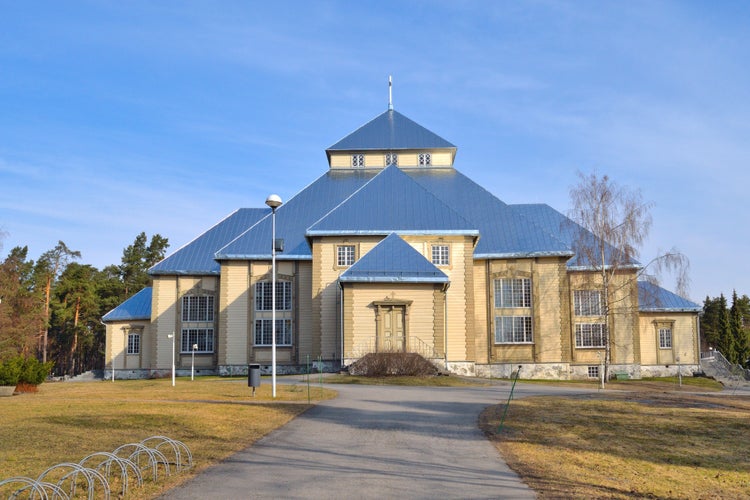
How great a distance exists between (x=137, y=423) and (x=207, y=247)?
2916 centimetres

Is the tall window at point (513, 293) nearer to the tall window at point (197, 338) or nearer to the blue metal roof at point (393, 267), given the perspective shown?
the blue metal roof at point (393, 267)

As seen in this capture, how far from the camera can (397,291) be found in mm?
33406

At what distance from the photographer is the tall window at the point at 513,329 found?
3941 cm

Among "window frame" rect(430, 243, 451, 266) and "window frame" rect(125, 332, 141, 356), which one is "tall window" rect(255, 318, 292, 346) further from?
"window frame" rect(125, 332, 141, 356)

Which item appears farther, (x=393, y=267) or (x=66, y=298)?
(x=66, y=298)

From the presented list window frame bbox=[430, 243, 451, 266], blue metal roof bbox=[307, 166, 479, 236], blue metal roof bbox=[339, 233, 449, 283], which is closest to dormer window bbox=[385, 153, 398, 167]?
blue metal roof bbox=[307, 166, 479, 236]

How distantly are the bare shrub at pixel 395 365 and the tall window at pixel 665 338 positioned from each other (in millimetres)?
20244

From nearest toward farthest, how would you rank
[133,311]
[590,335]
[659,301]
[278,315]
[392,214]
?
[392,214] → [278,315] → [659,301] → [590,335] → [133,311]

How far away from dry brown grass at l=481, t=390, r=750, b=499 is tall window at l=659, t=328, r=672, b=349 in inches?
966

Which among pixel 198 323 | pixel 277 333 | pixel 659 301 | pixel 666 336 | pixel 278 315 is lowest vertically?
pixel 666 336

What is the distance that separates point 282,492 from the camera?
9.14m

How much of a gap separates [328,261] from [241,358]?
7798mm

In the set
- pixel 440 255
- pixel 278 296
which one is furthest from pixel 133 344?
pixel 440 255

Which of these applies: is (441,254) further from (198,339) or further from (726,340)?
(726,340)
